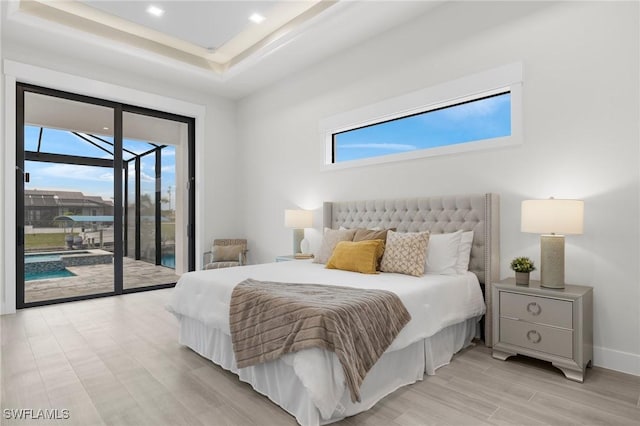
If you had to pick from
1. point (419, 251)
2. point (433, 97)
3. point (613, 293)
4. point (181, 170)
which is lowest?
point (613, 293)

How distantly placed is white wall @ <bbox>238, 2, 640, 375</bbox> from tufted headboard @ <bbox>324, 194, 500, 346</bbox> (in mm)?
120

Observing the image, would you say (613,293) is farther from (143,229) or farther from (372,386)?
(143,229)

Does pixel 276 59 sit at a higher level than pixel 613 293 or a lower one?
higher

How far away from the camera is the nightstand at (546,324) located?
7.61 feet

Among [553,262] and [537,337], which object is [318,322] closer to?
[537,337]

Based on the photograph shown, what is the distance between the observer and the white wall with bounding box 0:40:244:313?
3.94 metres

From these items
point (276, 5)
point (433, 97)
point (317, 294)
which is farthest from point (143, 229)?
point (433, 97)

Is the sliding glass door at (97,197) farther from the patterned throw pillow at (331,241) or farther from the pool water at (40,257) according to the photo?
the patterned throw pillow at (331,241)

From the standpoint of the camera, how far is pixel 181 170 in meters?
5.67

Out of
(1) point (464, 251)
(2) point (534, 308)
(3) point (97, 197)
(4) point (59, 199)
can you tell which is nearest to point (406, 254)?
(1) point (464, 251)

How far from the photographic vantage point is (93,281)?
475cm

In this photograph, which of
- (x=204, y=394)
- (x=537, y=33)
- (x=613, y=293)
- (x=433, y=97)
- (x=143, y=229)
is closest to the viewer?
(x=204, y=394)

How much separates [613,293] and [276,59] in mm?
4165

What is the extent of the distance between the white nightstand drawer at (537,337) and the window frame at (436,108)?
4.84ft
